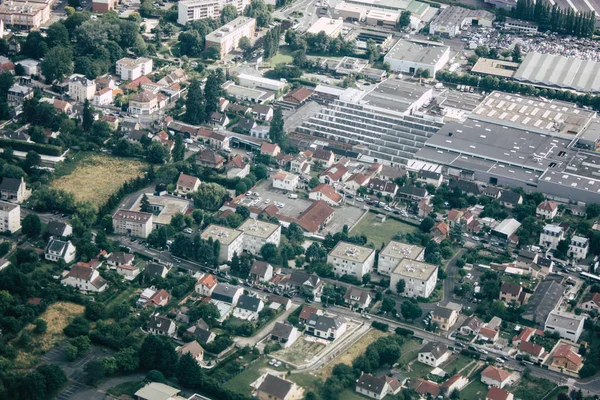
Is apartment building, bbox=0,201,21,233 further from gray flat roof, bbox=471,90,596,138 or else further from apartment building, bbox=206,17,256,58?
gray flat roof, bbox=471,90,596,138

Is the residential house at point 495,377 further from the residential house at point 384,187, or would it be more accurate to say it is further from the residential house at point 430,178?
the residential house at point 430,178

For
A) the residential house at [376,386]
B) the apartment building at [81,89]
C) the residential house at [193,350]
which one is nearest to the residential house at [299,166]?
the apartment building at [81,89]

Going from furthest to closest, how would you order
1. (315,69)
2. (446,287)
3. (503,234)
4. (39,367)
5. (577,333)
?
(315,69), (503,234), (446,287), (577,333), (39,367)

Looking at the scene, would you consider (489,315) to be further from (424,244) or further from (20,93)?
(20,93)

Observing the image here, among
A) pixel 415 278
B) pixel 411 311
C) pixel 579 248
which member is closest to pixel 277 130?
pixel 415 278

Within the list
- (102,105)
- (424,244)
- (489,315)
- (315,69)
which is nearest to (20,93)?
(102,105)

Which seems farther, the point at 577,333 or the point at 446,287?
the point at 446,287

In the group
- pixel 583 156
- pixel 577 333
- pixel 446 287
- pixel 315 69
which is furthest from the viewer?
pixel 315 69
